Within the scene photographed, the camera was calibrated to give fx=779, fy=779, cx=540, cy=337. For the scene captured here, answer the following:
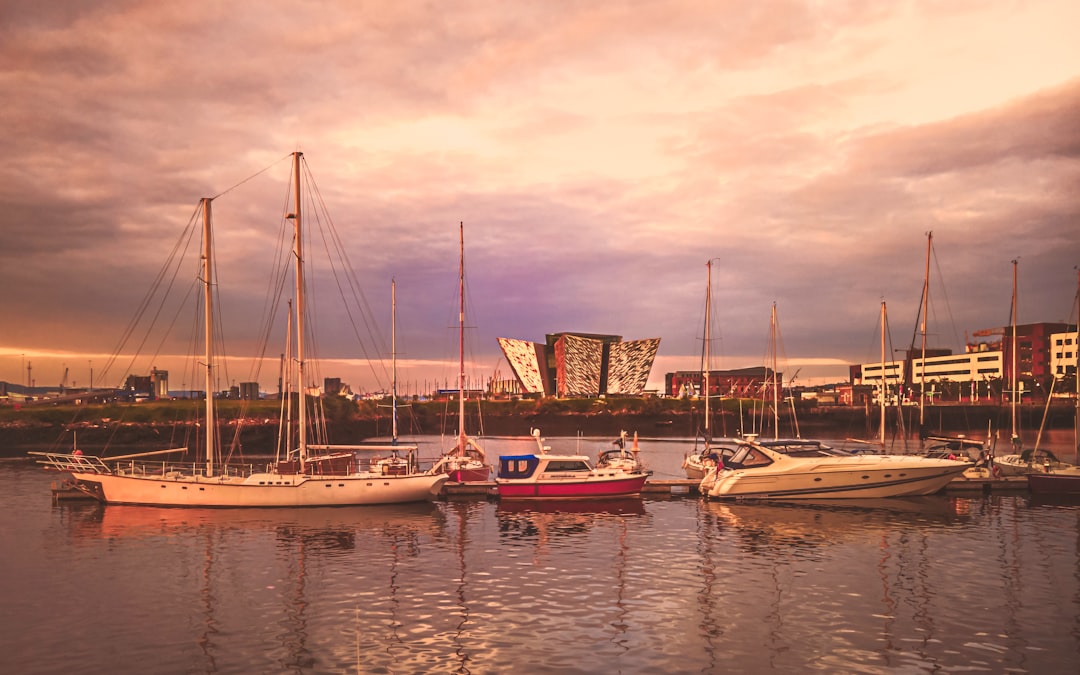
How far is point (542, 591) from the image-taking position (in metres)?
24.1

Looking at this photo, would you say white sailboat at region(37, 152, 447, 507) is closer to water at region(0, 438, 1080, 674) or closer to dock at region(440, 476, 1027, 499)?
water at region(0, 438, 1080, 674)

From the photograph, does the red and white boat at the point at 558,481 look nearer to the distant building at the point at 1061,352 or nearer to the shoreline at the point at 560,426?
Answer: the shoreline at the point at 560,426

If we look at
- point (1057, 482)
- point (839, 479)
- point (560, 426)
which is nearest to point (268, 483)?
point (839, 479)

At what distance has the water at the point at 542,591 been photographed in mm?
18281

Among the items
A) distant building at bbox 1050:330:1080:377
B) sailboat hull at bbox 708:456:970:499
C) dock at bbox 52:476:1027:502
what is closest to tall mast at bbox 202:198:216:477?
dock at bbox 52:476:1027:502

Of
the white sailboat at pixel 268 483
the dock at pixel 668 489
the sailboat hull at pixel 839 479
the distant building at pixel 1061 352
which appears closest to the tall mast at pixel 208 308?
the white sailboat at pixel 268 483

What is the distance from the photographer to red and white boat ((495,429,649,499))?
143 feet

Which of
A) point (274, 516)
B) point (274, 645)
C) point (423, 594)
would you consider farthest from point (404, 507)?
point (274, 645)

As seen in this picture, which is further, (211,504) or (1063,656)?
(211,504)

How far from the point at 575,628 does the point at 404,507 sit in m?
23.3

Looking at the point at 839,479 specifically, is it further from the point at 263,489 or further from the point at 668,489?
the point at 263,489

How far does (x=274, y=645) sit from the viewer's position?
62.9 feet

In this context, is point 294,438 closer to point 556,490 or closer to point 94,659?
point 556,490

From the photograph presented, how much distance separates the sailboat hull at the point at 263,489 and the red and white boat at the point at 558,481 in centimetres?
387
